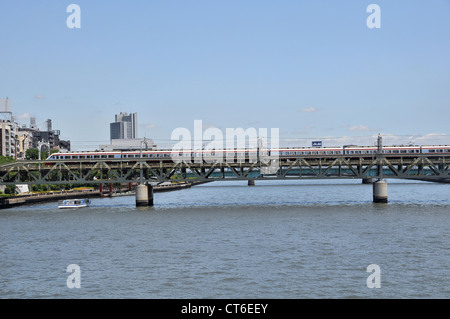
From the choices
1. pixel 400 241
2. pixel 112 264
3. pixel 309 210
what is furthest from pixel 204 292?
pixel 309 210

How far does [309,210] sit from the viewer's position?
87.6 metres

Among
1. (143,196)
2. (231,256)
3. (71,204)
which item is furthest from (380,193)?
(231,256)

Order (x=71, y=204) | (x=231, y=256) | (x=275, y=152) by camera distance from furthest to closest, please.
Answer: (x=275, y=152), (x=71, y=204), (x=231, y=256)

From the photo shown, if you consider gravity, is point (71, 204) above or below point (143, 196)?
below

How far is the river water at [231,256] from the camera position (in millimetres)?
33875

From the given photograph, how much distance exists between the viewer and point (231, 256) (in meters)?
44.8

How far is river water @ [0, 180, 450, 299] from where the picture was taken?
3388 centimetres

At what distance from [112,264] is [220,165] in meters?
62.1

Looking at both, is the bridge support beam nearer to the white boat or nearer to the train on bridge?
the train on bridge

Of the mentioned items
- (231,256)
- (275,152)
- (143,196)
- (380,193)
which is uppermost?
(275,152)

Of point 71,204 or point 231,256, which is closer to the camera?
point 231,256

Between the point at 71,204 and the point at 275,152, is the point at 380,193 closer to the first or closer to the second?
the point at 275,152

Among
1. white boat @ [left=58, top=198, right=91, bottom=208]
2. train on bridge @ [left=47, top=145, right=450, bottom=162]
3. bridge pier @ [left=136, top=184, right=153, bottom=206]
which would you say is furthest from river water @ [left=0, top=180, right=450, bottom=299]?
train on bridge @ [left=47, top=145, right=450, bottom=162]

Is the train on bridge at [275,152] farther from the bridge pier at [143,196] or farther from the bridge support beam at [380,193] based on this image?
the bridge support beam at [380,193]
